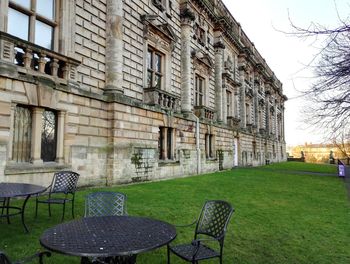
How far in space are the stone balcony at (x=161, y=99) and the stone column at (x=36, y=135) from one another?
548 cm

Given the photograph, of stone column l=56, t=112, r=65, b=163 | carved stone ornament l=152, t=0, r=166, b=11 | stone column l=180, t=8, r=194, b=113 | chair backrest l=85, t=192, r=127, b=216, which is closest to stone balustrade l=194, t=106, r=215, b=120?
stone column l=180, t=8, r=194, b=113

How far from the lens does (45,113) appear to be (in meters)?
8.79

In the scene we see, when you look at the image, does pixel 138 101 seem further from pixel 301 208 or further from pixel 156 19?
pixel 301 208

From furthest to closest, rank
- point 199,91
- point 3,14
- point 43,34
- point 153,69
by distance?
point 199,91
point 153,69
point 43,34
point 3,14

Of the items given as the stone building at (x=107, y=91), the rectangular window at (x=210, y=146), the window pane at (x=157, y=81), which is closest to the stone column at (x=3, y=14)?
the stone building at (x=107, y=91)

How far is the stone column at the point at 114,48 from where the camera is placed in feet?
36.1

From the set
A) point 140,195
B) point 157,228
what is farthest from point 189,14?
point 157,228

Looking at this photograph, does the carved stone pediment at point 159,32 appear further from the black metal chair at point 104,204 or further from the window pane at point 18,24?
the black metal chair at point 104,204

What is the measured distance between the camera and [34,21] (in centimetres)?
879

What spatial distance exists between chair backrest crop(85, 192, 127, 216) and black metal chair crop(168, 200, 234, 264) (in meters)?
1.10

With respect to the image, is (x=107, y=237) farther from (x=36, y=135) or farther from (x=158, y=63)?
(x=158, y=63)

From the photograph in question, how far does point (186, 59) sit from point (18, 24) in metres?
9.97

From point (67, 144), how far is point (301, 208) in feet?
23.3

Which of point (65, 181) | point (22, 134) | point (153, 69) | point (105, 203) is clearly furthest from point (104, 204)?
point (153, 69)
